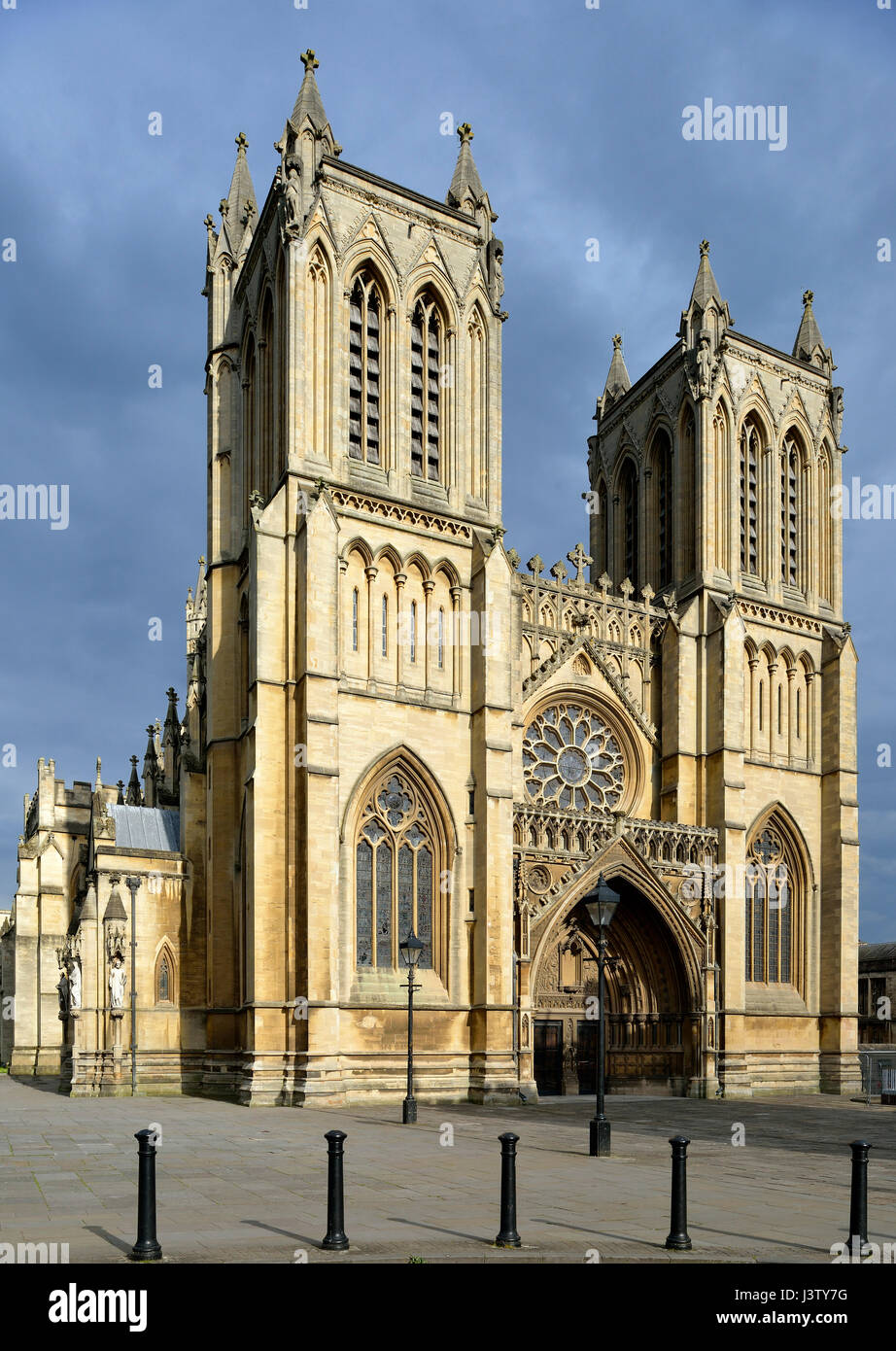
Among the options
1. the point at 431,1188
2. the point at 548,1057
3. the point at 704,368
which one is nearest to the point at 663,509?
the point at 704,368

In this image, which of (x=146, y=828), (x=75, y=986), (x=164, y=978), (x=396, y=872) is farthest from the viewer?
(x=146, y=828)

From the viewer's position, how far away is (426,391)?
115 feet

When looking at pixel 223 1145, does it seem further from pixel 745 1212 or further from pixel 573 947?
pixel 573 947

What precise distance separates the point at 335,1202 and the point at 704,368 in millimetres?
34880

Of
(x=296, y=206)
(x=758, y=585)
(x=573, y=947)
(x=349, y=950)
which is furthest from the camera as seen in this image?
(x=758, y=585)

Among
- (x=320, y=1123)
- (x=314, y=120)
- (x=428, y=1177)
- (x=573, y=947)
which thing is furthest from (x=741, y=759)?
(x=428, y=1177)

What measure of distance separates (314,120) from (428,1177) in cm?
2885

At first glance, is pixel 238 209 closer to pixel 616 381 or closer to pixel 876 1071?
pixel 616 381

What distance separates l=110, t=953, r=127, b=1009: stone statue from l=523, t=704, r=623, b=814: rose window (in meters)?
12.1

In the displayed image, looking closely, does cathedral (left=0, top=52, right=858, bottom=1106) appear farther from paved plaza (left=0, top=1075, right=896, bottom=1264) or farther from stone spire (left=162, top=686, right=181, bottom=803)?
paved plaza (left=0, top=1075, right=896, bottom=1264)

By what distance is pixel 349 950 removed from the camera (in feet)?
97.0

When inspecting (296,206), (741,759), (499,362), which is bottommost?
(741,759)
